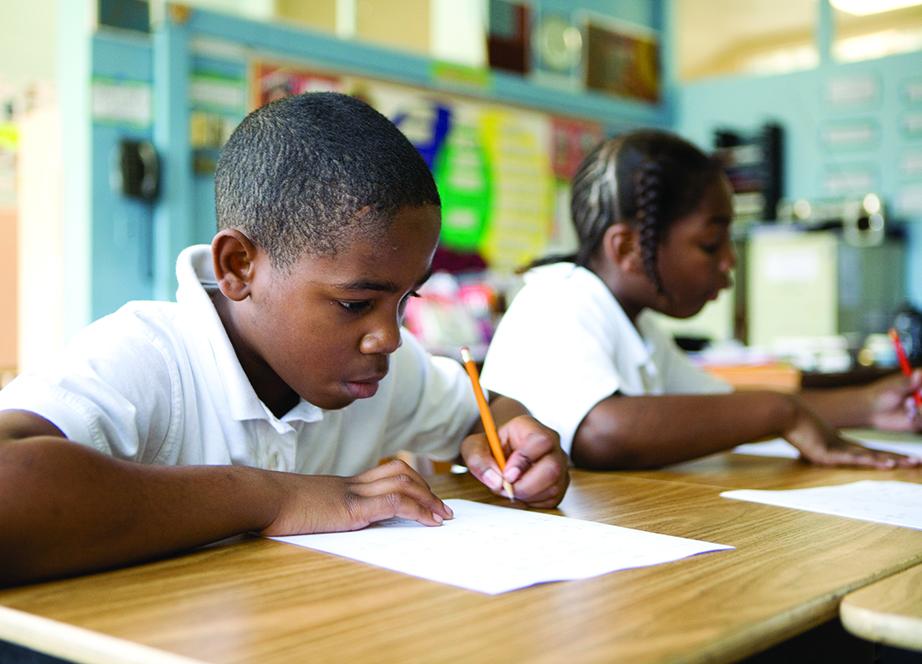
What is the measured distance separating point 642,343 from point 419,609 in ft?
3.38

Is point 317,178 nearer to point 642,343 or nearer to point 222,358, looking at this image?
point 222,358

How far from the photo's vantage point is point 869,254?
150 inches

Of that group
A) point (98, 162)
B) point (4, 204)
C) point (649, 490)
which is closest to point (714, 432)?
point (649, 490)

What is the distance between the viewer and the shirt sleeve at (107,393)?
0.80 meters

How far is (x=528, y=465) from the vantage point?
1.05m

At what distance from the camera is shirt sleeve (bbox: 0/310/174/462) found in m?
0.80

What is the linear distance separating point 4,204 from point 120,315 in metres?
3.18

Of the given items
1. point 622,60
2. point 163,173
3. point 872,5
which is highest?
point 872,5

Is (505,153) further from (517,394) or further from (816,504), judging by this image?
(816,504)

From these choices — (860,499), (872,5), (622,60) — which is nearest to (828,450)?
(860,499)

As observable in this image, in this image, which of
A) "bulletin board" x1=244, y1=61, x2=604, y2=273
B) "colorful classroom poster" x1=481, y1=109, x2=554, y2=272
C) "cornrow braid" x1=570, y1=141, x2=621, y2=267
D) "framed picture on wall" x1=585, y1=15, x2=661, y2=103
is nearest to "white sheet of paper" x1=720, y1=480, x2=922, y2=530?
"cornrow braid" x1=570, y1=141, x2=621, y2=267

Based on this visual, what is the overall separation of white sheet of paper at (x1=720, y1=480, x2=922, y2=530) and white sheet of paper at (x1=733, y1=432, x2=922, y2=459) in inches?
11.2

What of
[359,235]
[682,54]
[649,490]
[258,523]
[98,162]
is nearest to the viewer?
[258,523]

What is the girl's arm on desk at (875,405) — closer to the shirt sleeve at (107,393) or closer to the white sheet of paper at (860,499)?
the white sheet of paper at (860,499)
